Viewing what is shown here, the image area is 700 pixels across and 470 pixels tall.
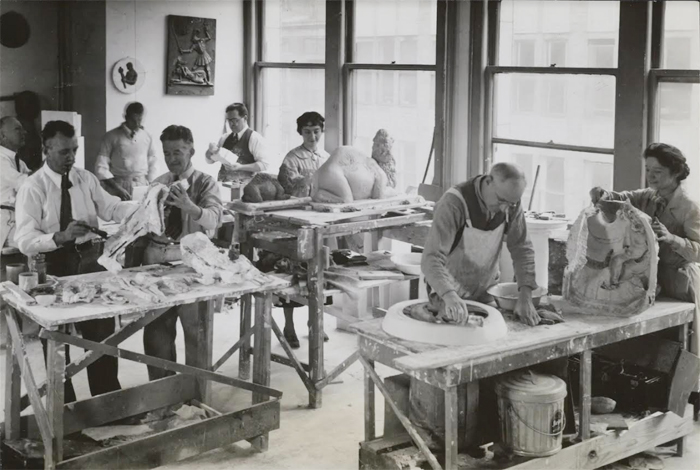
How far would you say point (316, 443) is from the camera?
6145 mm

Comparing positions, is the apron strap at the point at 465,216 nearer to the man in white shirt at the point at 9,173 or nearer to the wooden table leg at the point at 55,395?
the wooden table leg at the point at 55,395

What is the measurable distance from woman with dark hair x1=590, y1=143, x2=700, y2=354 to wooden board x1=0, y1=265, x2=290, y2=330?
97.7 inches

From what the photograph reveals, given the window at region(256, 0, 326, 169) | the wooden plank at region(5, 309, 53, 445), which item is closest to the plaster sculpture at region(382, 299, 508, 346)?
the wooden plank at region(5, 309, 53, 445)

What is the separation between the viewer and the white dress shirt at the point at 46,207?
6.04m

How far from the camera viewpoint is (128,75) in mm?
11102

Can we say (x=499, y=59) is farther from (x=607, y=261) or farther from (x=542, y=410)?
(x=542, y=410)

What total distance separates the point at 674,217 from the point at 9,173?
6134mm

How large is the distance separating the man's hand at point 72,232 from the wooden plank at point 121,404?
111 centimetres

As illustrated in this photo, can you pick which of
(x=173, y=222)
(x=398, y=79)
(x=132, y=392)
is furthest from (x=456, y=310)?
(x=398, y=79)

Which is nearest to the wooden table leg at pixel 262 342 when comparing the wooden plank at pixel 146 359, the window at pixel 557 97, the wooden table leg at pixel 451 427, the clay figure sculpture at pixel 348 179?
the wooden plank at pixel 146 359

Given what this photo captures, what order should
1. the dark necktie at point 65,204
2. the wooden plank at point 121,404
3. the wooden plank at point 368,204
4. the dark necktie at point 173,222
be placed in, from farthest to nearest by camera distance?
the wooden plank at point 368,204 < the dark necktie at point 173,222 < the dark necktie at point 65,204 < the wooden plank at point 121,404

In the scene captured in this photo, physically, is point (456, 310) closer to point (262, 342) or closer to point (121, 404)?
point (262, 342)

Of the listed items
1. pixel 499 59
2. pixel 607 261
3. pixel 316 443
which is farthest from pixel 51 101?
pixel 607 261

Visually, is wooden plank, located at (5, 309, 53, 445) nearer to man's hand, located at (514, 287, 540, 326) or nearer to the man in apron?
the man in apron
